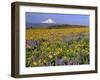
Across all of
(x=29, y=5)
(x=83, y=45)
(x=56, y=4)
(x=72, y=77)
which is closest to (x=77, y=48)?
(x=83, y=45)

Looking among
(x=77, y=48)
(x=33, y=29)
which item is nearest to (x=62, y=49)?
(x=77, y=48)

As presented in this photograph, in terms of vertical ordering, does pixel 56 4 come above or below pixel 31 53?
above

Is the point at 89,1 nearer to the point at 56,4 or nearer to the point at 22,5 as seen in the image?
the point at 56,4

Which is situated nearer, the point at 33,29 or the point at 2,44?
the point at 2,44

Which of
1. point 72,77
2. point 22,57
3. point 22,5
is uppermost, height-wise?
point 22,5

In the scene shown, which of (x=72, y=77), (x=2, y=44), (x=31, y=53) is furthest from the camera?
(x=72, y=77)

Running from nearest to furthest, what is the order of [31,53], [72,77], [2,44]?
[2,44]
[31,53]
[72,77]
